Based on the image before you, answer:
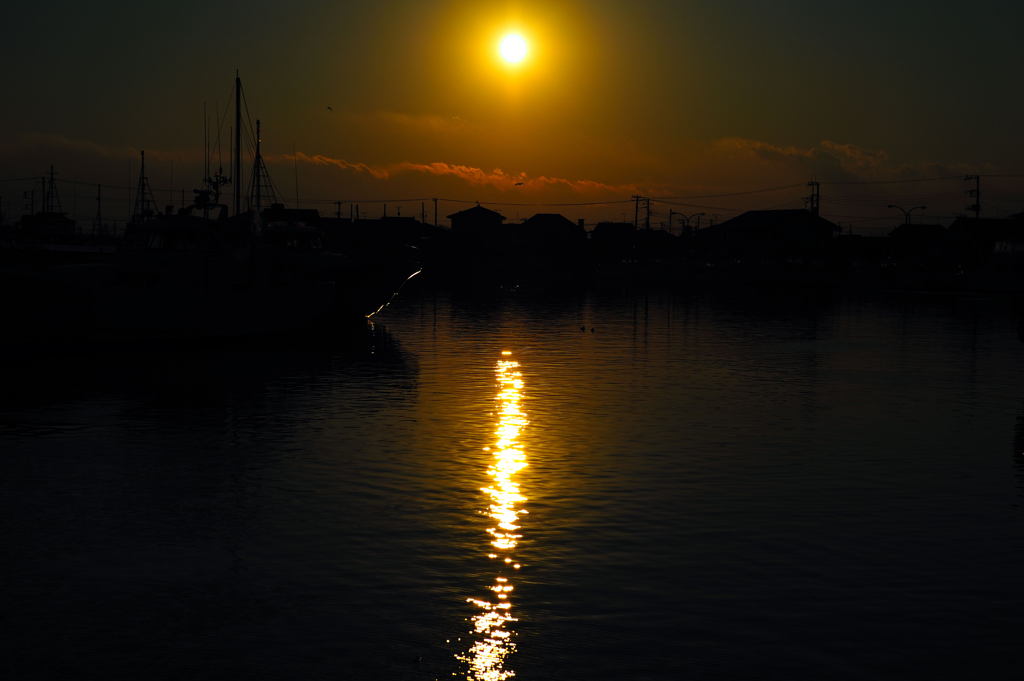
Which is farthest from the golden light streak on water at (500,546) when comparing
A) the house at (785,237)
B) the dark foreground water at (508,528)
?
the house at (785,237)

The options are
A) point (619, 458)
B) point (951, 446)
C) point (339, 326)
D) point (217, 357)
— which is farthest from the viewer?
point (339, 326)

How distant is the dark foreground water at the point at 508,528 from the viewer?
1028cm

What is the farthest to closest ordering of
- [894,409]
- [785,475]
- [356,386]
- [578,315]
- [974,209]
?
[974,209]
[578,315]
[356,386]
[894,409]
[785,475]

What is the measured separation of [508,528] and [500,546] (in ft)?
3.38

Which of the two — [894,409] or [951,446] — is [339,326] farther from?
[951,446]

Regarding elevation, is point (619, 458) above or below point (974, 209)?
below

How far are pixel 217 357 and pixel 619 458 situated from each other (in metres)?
24.2

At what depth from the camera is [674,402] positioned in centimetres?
2947

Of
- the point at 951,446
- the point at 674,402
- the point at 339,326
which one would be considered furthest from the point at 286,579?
the point at 339,326

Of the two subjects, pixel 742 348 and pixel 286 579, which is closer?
pixel 286 579

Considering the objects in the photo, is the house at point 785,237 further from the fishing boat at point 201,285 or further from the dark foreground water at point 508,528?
the dark foreground water at point 508,528

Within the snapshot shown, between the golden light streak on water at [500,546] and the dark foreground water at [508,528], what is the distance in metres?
0.05

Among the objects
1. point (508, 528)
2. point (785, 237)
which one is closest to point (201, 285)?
point (508, 528)

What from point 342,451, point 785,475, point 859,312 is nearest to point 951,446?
point 785,475
